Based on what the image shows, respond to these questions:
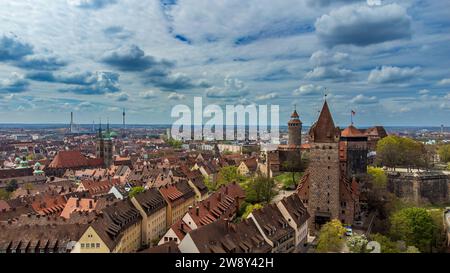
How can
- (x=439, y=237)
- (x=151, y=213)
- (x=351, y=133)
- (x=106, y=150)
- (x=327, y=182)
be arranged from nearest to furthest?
(x=439, y=237)
(x=151, y=213)
(x=327, y=182)
(x=351, y=133)
(x=106, y=150)

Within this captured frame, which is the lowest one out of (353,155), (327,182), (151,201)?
(151,201)

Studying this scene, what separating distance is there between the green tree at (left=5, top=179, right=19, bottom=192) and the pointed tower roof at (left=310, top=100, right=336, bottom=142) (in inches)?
2548

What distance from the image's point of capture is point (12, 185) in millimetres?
83750

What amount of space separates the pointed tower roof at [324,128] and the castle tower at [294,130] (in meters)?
37.6

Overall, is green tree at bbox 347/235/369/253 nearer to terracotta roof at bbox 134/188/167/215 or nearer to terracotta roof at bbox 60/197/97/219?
terracotta roof at bbox 134/188/167/215

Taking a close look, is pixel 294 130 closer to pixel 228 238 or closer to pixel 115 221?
pixel 115 221

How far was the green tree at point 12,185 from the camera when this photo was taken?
81312 mm

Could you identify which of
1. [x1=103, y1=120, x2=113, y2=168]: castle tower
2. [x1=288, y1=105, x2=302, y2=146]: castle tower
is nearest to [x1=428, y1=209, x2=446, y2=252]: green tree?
[x1=288, y1=105, x2=302, y2=146]: castle tower

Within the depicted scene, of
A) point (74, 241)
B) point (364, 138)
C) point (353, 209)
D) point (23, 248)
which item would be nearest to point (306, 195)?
point (353, 209)

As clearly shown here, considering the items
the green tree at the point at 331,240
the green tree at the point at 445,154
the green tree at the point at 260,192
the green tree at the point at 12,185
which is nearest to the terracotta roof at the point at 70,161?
the green tree at the point at 12,185

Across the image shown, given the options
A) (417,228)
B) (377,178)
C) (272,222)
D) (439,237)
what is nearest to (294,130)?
(377,178)

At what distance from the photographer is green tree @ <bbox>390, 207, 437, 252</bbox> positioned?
40.2 metres

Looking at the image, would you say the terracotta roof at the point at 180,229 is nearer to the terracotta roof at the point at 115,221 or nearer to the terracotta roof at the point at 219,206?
the terracotta roof at the point at 219,206

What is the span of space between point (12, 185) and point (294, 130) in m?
61.2
